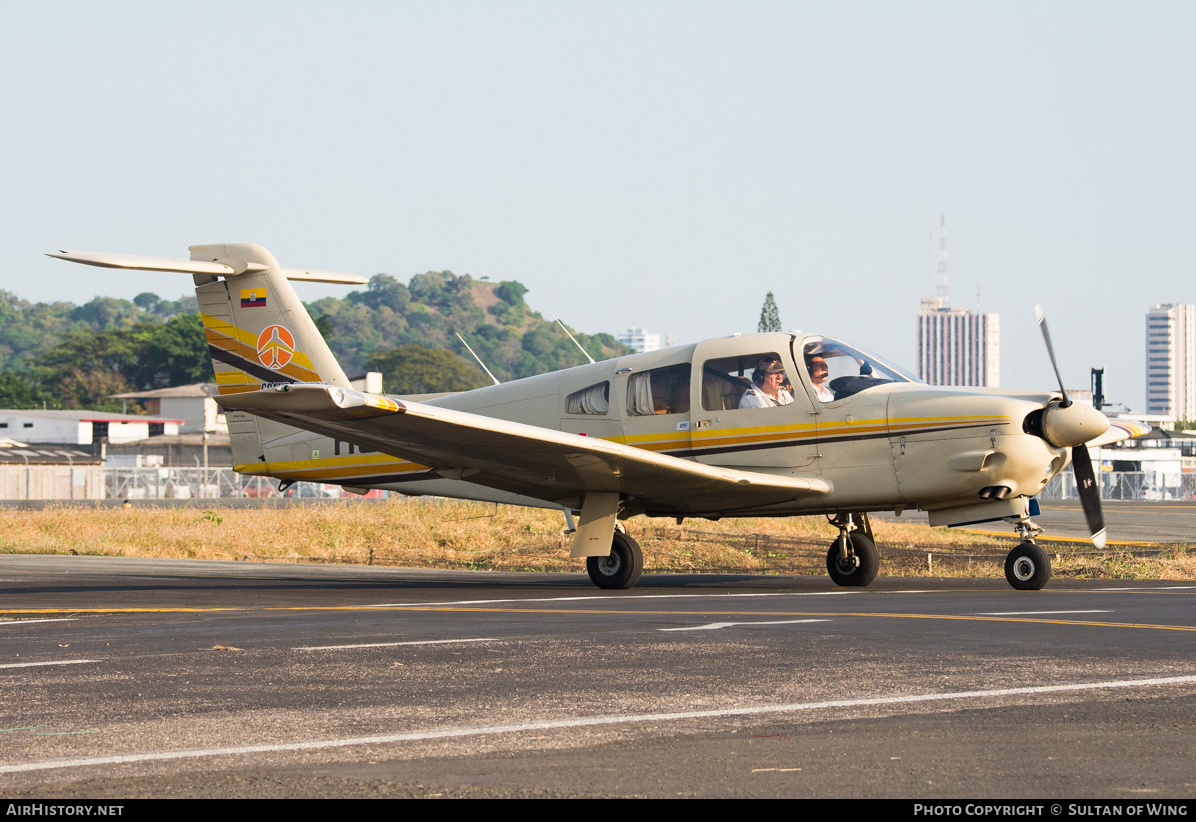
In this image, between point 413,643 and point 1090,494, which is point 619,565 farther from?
point 413,643

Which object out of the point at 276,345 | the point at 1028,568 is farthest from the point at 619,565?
the point at 276,345

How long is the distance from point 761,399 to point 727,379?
0.46 meters

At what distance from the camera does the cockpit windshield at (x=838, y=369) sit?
1506 cm

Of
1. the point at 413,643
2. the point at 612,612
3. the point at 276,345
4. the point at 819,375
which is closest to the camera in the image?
the point at 413,643

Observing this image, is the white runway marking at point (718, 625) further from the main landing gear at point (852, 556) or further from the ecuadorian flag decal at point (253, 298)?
the ecuadorian flag decal at point (253, 298)

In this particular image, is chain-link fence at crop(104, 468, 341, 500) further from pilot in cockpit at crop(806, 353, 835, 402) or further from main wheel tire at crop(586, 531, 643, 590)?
pilot in cockpit at crop(806, 353, 835, 402)

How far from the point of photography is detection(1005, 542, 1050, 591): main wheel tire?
14.3m

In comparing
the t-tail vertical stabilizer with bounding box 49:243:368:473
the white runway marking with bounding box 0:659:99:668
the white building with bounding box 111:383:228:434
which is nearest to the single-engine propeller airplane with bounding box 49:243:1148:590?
the t-tail vertical stabilizer with bounding box 49:243:368:473

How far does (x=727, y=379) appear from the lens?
15.4m

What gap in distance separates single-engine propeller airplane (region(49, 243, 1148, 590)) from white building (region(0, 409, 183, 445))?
89.4 metres

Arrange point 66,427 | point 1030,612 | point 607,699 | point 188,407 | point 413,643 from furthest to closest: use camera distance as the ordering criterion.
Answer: point 188,407, point 66,427, point 1030,612, point 413,643, point 607,699

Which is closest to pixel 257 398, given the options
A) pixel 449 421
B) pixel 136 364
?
pixel 449 421

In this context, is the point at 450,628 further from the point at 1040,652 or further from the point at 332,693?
the point at 1040,652

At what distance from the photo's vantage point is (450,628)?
10.2 meters
